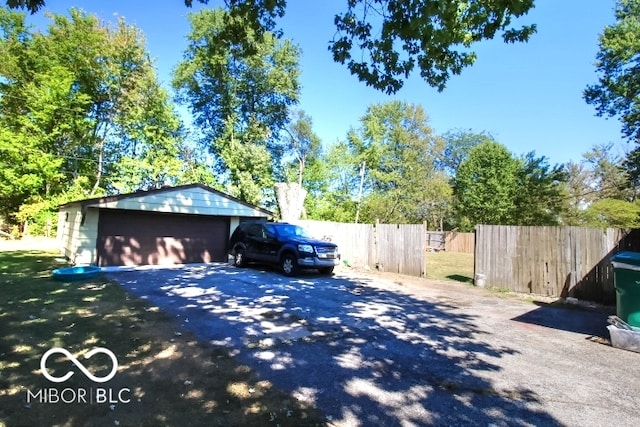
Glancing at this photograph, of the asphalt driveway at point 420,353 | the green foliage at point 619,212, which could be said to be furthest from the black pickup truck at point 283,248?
the green foliage at point 619,212

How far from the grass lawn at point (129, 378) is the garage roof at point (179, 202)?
6014 millimetres

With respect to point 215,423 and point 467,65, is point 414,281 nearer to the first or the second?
A: point 467,65

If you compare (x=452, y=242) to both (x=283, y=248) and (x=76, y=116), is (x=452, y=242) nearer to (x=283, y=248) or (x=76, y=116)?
(x=283, y=248)

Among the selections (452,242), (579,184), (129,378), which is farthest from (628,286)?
(579,184)

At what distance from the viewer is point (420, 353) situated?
14.2 feet

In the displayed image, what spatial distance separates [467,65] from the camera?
18.4ft

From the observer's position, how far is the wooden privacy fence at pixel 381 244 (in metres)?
11.7

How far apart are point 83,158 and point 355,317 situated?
25035 millimetres

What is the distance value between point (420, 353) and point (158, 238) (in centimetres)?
1088

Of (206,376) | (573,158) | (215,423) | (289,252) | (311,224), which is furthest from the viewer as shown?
(573,158)

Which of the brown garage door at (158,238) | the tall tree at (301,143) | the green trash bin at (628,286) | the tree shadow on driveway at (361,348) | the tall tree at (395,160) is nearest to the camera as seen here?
the tree shadow on driveway at (361,348)

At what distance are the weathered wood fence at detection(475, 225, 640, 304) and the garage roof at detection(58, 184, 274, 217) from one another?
30.1 feet

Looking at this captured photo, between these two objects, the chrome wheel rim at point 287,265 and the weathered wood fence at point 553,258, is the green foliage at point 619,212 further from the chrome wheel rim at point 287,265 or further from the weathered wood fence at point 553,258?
the chrome wheel rim at point 287,265

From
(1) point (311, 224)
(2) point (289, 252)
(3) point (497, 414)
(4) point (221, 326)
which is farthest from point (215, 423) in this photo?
(1) point (311, 224)
